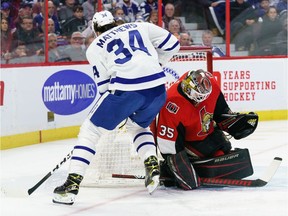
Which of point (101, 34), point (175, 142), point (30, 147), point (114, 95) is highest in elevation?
point (101, 34)

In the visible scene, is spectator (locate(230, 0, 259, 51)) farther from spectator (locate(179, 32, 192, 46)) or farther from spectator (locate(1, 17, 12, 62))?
spectator (locate(1, 17, 12, 62))

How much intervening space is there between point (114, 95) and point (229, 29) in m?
4.53

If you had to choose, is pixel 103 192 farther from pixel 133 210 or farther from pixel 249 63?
pixel 249 63

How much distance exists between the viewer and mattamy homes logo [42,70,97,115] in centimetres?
705

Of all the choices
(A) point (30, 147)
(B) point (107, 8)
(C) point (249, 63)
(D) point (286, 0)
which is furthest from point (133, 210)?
(D) point (286, 0)

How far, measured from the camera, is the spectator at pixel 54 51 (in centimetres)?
724

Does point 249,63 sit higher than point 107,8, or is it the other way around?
point 107,8

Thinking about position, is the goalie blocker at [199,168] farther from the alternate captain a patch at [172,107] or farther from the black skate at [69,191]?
the black skate at [69,191]

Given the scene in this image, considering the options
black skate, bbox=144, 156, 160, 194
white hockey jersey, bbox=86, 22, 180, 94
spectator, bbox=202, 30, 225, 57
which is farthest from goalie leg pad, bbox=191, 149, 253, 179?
spectator, bbox=202, 30, 225, 57

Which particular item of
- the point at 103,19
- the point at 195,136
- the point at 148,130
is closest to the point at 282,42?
the point at 195,136

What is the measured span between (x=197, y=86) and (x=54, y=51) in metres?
2.88

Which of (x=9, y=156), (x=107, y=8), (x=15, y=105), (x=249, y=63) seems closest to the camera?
(x=9, y=156)

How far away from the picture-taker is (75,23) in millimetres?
7633

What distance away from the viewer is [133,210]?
4.17 metres
